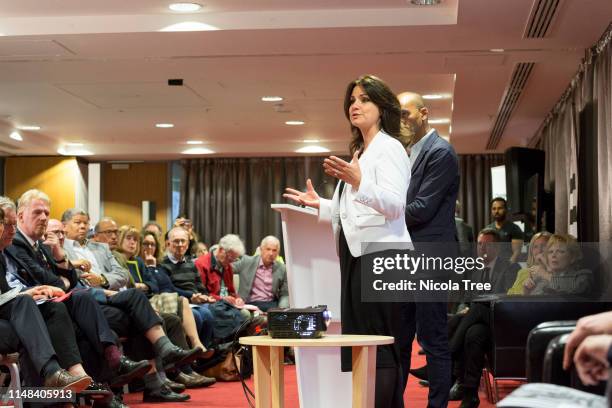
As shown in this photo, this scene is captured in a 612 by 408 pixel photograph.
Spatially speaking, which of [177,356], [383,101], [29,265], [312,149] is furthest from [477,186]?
[383,101]

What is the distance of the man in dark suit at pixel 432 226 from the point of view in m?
3.54

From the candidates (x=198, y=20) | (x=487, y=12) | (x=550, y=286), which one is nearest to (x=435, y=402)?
(x=550, y=286)

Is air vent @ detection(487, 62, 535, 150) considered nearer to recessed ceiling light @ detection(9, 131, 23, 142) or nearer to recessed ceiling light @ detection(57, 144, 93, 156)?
recessed ceiling light @ detection(57, 144, 93, 156)

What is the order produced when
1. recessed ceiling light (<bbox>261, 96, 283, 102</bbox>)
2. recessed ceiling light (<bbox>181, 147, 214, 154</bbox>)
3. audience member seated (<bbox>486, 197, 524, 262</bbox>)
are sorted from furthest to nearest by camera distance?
recessed ceiling light (<bbox>181, 147, 214, 154</bbox>) → recessed ceiling light (<bbox>261, 96, 283, 102</bbox>) → audience member seated (<bbox>486, 197, 524, 262</bbox>)

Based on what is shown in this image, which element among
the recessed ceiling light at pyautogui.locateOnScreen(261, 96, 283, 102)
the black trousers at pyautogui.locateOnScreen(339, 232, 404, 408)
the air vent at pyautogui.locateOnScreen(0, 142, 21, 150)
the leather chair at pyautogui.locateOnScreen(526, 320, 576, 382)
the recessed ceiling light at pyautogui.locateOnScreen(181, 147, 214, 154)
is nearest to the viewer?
the leather chair at pyautogui.locateOnScreen(526, 320, 576, 382)

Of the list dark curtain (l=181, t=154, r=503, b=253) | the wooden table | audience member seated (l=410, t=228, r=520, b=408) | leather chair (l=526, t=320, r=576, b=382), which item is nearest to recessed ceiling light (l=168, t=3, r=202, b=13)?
audience member seated (l=410, t=228, r=520, b=408)

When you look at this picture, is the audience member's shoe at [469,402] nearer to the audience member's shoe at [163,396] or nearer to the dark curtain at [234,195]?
the audience member's shoe at [163,396]

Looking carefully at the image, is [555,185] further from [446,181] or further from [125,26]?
[446,181]

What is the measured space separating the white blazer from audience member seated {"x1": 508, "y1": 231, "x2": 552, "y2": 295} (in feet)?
7.33

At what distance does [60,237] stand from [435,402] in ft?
8.50

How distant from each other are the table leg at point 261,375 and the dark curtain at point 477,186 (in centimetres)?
1108

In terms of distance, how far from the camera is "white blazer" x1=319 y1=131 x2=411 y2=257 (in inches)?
116

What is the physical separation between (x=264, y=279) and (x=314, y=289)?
4644 millimetres

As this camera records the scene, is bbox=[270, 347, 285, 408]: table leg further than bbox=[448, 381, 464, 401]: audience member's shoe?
No
